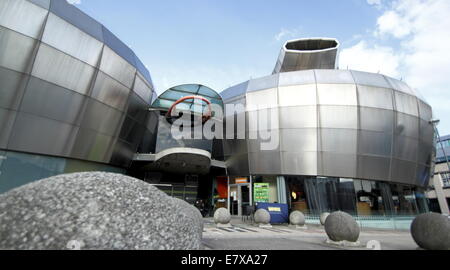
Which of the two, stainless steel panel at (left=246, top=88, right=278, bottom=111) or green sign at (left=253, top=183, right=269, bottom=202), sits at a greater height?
stainless steel panel at (left=246, top=88, right=278, bottom=111)

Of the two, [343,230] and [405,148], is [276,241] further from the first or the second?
[405,148]

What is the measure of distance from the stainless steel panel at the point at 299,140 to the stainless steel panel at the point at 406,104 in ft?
33.9

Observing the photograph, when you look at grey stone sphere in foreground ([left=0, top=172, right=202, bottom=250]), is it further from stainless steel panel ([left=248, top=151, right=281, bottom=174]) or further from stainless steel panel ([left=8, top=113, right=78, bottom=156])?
stainless steel panel ([left=248, top=151, right=281, bottom=174])

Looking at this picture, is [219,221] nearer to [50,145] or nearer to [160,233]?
[50,145]

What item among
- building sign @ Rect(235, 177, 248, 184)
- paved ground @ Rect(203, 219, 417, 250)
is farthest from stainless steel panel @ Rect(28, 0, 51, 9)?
building sign @ Rect(235, 177, 248, 184)

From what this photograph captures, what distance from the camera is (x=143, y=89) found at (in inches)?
872

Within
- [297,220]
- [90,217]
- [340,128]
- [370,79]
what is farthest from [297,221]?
[90,217]

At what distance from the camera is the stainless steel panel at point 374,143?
23.0 m

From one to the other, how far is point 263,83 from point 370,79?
38.7ft

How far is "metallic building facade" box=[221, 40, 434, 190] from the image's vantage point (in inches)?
905

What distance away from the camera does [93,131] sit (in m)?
17.8

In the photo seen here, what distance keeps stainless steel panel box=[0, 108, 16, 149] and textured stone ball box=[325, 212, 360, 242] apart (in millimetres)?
18578
